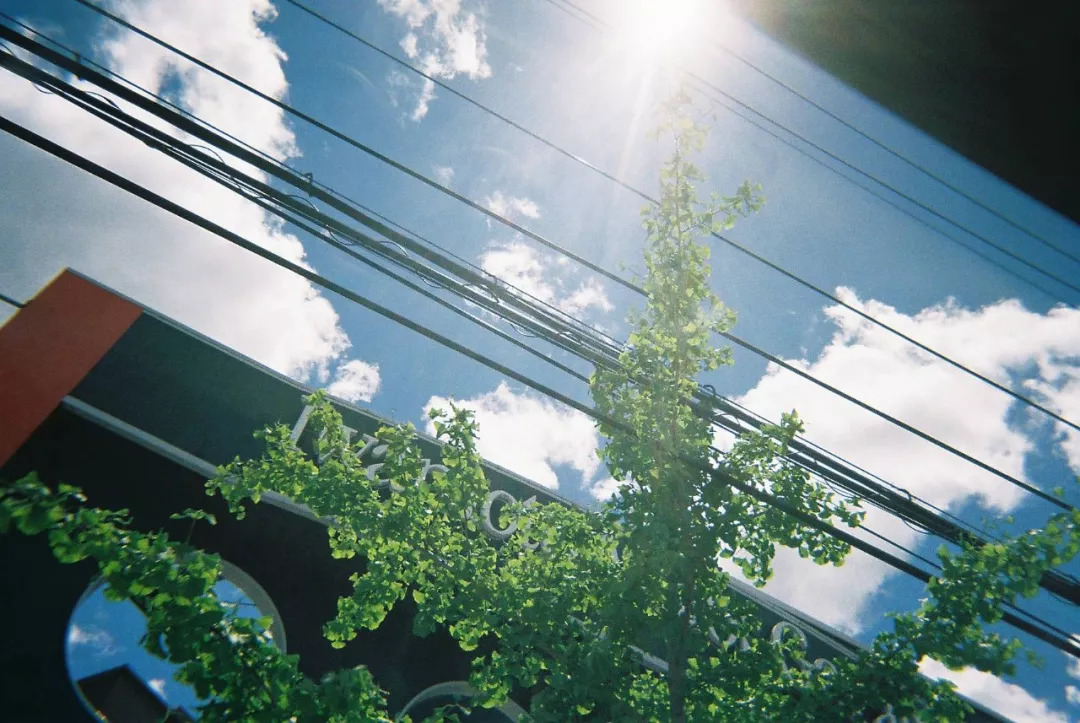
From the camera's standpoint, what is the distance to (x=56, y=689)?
7297mm

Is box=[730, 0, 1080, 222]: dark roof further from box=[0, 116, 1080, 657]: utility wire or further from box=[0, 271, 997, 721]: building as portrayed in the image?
box=[0, 271, 997, 721]: building

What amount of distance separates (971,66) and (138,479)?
37.8 ft

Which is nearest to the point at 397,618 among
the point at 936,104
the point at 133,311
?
the point at 133,311

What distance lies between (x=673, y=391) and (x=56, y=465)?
9.83 metres

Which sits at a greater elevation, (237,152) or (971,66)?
(971,66)

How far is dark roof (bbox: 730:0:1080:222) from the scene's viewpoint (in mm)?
2943

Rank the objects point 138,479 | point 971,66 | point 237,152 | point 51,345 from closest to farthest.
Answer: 1. point 971,66
2. point 237,152
3. point 138,479
4. point 51,345

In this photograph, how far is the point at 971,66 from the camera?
3137mm

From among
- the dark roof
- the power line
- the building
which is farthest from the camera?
the building

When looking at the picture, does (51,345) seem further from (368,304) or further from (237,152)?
(368,304)

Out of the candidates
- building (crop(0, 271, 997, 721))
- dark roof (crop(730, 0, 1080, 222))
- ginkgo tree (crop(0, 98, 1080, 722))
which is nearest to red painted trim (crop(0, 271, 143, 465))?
building (crop(0, 271, 997, 721))

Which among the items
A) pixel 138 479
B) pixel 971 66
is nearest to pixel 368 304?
pixel 971 66

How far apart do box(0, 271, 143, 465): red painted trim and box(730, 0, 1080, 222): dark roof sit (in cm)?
1106

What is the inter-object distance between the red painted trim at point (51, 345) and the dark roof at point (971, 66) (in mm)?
11064
